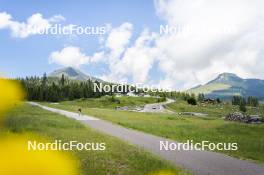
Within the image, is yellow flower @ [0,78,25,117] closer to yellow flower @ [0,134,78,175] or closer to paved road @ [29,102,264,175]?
yellow flower @ [0,134,78,175]

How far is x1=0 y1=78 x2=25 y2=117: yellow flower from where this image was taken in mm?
1173

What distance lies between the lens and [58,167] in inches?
41.4

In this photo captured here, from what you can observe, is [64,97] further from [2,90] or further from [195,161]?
[2,90]

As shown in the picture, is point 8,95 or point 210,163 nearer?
point 8,95

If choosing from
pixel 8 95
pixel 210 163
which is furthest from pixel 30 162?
pixel 210 163

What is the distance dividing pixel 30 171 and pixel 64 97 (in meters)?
176

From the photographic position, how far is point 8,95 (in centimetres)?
118

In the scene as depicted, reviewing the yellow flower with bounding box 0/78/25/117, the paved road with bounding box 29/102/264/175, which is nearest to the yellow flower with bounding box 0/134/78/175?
the yellow flower with bounding box 0/78/25/117

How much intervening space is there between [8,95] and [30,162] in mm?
244

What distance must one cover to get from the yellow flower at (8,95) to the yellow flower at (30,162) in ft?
0.42

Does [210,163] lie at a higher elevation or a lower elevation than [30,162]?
lower

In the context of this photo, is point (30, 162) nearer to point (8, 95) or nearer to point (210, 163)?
point (8, 95)

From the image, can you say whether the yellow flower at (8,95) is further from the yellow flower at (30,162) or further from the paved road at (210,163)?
the paved road at (210,163)

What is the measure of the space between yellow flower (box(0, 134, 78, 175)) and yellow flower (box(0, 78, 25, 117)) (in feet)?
0.42
